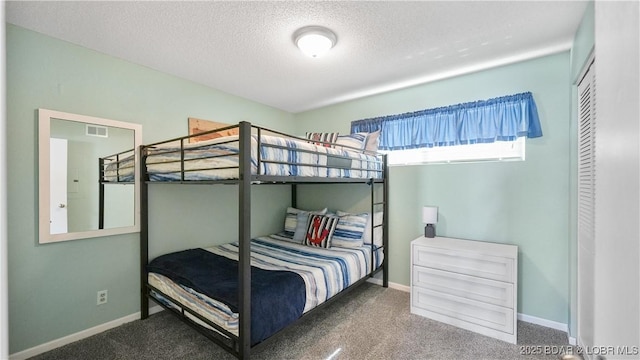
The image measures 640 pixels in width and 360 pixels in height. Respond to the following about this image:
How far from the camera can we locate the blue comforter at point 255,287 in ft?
5.79

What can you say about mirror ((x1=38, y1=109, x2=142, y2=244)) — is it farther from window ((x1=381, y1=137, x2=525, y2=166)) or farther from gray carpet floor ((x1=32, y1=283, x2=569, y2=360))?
window ((x1=381, y1=137, x2=525, y2=166))

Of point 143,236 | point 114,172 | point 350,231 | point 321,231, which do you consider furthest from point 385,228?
point 114,172

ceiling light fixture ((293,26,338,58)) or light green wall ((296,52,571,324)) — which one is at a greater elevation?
ceiling light fixture ((293,26,338,58))

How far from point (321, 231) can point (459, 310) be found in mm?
1546

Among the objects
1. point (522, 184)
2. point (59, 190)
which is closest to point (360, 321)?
point (522, 184)

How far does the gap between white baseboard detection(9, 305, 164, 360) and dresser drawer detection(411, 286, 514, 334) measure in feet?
8.58

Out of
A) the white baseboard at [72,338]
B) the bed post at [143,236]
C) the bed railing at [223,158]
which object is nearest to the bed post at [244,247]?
the bed railing at [223,158]

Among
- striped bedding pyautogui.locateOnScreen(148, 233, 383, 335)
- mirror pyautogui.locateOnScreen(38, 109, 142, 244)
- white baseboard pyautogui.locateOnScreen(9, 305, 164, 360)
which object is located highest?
mirror pyautogui.locateOnScreen(38, 109, 142, 244)

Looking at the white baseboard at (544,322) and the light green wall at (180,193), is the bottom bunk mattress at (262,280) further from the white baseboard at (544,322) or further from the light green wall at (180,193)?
the white baseboard at (544,322)

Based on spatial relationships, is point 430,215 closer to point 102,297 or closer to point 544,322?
point 544,322

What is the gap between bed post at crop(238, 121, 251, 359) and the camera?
1652 mm

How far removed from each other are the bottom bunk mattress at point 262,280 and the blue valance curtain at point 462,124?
1.37 m

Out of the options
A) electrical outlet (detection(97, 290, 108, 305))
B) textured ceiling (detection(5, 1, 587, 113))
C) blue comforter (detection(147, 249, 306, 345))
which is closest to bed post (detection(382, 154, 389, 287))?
textured ceiling (detection(5, 1, 587, 113))

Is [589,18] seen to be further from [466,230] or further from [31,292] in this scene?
[31,292]
